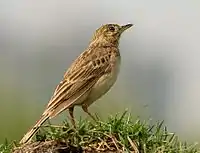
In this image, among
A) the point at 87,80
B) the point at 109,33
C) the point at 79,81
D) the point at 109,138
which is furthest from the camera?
the point at 109,33

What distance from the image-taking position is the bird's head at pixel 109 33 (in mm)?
13508

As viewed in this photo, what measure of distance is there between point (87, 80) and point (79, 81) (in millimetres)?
167

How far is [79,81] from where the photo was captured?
1191 cm

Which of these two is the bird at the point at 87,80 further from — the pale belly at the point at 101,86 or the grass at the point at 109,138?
the grass at the point at 109,138

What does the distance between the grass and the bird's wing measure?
5.85 feet

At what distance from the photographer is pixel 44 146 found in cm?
862

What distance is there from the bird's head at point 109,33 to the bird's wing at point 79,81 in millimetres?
867

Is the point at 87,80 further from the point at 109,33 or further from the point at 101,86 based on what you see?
the point at 109,33

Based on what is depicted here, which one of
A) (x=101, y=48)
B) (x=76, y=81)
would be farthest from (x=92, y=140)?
(x=101, y=48)

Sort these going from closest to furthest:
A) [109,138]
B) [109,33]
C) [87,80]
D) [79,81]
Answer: [109,138] → [79,81] → [87,80] → [109,33]

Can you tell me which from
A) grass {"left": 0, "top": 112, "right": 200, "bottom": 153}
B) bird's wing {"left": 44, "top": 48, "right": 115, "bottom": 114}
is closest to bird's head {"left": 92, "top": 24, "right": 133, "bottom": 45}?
bird's wing {"left": 44, "top": 48, "right": 115, "bottom": 114}

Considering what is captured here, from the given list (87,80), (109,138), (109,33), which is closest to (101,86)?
(87,80)

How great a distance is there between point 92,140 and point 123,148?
35 centimetres

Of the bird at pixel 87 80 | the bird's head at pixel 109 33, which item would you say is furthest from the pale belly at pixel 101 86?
the bird's head at pixel 109 33
